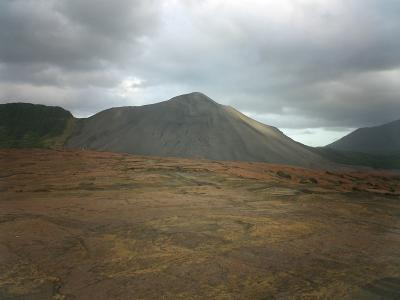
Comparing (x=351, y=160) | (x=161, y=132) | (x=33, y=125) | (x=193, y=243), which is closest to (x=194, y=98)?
(x=161, y=132)

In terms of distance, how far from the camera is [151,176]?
21141mm

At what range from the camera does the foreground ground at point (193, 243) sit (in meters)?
6.16

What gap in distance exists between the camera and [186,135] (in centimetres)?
7831

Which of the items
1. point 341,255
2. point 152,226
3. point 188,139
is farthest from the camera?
point 188,139

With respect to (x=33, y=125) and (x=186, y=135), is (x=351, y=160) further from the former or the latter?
(x=33, y=125)

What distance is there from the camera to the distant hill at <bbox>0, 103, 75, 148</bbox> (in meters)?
86.1

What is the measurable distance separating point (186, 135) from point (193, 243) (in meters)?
69.8

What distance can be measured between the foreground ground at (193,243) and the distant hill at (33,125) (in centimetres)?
7288

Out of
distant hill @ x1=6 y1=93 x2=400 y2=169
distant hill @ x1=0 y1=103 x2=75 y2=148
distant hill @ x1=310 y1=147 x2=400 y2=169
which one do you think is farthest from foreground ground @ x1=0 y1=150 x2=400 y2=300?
distant hill @ x1=310 y1=147 x2=400 y2=169

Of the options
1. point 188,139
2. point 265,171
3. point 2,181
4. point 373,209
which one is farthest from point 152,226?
point 188,139

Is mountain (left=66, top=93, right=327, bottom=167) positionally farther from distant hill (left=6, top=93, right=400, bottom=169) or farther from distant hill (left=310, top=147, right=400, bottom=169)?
distant hill (left=310, top=147, right=400, bottom=169)

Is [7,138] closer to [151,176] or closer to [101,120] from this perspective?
[101,120]

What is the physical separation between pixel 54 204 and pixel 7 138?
8315 centimetres

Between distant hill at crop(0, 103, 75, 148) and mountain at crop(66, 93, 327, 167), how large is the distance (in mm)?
4141
